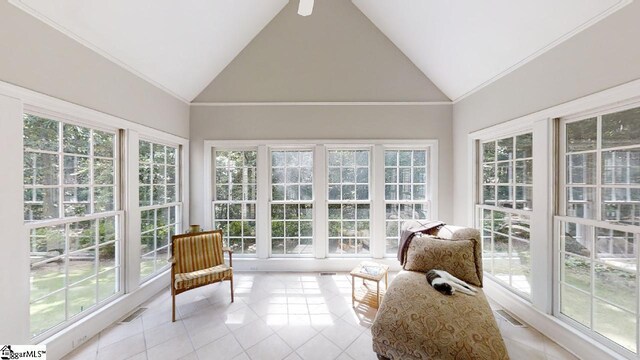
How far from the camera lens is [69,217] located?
2.07 m

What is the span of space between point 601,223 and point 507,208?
0.89 metres

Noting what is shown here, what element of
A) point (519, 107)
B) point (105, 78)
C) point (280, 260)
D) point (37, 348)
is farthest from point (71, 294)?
point (519, 107)

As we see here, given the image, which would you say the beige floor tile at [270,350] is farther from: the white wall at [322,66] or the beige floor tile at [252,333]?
the white wall at [322,66]

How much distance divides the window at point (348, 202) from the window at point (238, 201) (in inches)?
51.2

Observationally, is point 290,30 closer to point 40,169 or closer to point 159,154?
point 159,154

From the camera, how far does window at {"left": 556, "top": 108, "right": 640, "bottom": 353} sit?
171 cm

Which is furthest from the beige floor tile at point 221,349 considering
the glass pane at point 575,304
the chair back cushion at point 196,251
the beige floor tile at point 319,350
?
the glass pane at point 575,304

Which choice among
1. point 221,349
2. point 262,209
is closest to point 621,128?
point 221,349

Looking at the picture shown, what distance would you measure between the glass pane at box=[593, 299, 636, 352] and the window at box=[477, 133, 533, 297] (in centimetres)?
61

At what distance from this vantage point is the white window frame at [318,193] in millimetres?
3682

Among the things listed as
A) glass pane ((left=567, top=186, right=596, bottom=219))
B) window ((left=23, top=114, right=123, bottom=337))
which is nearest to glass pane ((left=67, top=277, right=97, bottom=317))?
window ((left=23, top=114, right=123, bottom=337))

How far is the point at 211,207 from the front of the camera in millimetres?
3775

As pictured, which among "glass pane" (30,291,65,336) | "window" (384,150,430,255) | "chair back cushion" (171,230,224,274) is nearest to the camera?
"glass pane" (30,291,65,336)

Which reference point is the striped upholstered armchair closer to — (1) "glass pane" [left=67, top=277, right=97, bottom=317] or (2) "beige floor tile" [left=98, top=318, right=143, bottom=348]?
(2) "beige floor tile" [left=98, top=318, right=143, bottom=348]
